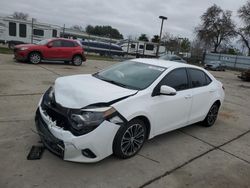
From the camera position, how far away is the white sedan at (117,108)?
3256 millimetres

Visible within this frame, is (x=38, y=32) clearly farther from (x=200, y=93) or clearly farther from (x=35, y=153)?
(x=35, y=153)

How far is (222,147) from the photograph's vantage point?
4789mm

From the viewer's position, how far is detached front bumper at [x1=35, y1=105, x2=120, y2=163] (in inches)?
126

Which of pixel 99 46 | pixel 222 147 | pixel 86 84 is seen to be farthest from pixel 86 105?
pixel 99 46

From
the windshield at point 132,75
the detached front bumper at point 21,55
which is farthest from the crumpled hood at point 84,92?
the detached front bumper at point 21,55

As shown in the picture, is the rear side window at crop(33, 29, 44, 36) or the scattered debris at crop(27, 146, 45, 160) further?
the rear side window at crop(33, 29, 44, 36)

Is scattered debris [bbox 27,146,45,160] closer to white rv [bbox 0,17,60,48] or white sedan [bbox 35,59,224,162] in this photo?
white sedan [bbox 35,59,224,162]

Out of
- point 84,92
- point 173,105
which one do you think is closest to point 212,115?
point 173,105

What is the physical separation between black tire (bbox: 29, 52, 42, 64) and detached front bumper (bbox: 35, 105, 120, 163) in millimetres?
10693

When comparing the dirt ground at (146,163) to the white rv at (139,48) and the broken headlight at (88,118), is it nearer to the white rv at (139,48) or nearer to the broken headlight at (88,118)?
the broken headlight at (88,118)

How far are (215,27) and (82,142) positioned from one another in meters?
48.7

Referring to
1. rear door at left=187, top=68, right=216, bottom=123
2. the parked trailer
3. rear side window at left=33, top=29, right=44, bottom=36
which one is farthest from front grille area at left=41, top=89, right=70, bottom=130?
the parked trailer

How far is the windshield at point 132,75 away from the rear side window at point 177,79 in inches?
6.4

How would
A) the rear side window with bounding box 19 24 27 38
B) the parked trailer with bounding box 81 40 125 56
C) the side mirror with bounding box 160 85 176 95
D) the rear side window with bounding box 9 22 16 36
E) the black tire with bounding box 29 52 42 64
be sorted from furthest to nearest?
the parked trailer with bounding box 81 40 125 56 < the rear side window with bounding box 19 24 27 38 < the rear side window with bounding box 9 22 16 36 < the black tire with bounding box 29 52 42 64 < the side mirror with bounding box 160 85 176 95
